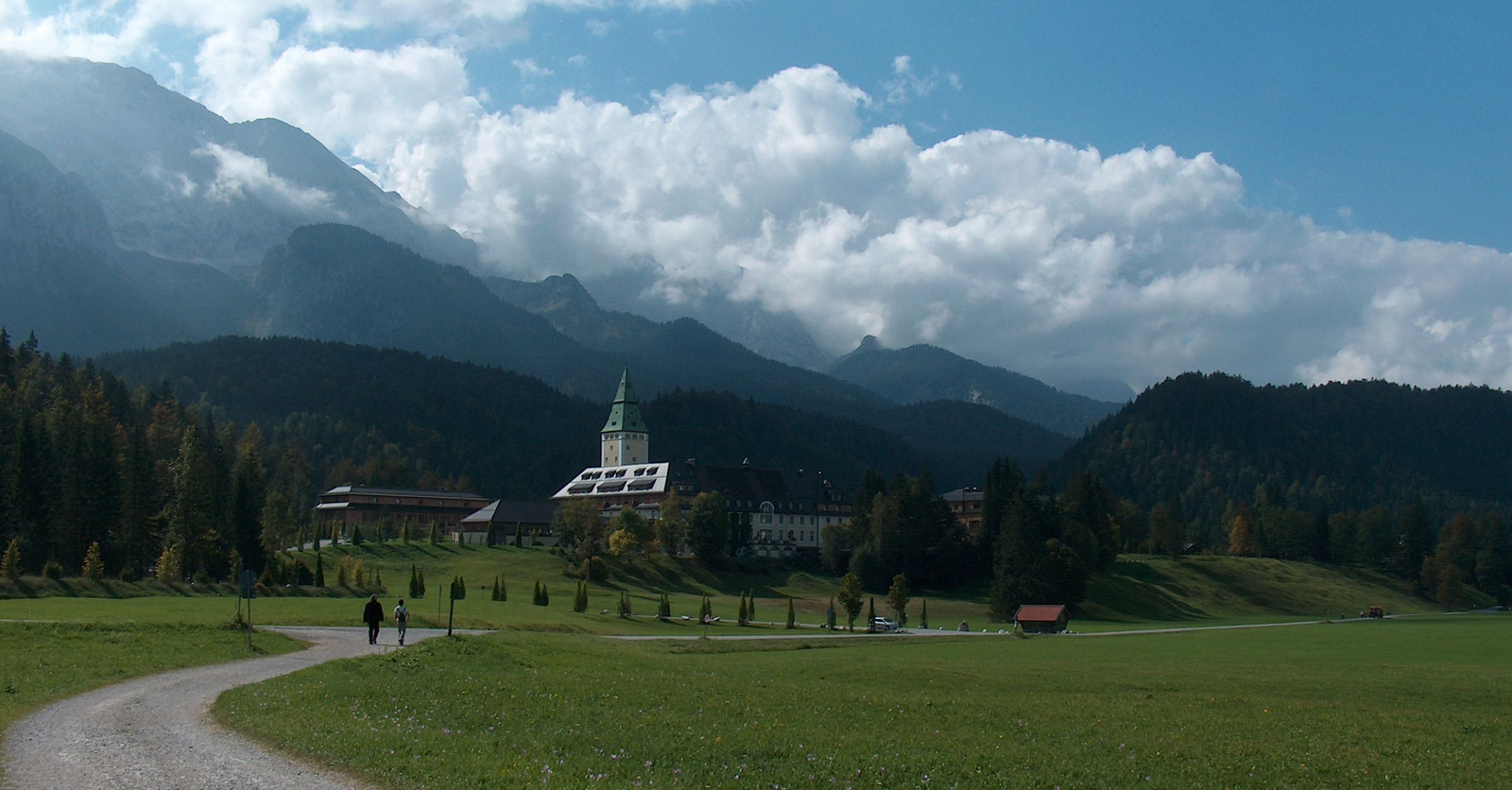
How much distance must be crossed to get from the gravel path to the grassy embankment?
893 inches

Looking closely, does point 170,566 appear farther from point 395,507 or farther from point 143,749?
point 395,507

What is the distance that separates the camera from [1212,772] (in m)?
19.3

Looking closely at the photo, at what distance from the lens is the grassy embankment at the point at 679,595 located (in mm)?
59250

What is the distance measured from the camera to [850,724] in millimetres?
23125

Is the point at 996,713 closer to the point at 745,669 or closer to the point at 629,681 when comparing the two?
the point at 629,681

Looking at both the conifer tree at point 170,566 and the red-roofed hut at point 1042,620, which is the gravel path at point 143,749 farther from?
the red-roofed hut at point 1042,620

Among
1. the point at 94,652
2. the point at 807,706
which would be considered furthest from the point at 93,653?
the point at 807,706

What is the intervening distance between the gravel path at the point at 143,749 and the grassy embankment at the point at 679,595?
893 inches

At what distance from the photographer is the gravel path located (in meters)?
17.1

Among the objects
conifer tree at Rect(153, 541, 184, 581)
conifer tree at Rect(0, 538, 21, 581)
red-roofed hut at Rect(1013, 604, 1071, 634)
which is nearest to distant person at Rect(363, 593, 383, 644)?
conifer tree at Rect(0, 538, 21, 581)

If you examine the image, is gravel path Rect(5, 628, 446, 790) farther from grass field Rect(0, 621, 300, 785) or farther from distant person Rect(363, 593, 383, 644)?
distant person Rect(363, 593, 383, 644)

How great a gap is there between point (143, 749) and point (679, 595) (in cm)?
10107

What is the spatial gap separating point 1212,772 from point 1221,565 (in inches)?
5504

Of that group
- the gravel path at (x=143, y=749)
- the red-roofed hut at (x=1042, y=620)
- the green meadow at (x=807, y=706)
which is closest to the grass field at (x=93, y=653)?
the green meadow at (x=807, y=706)
